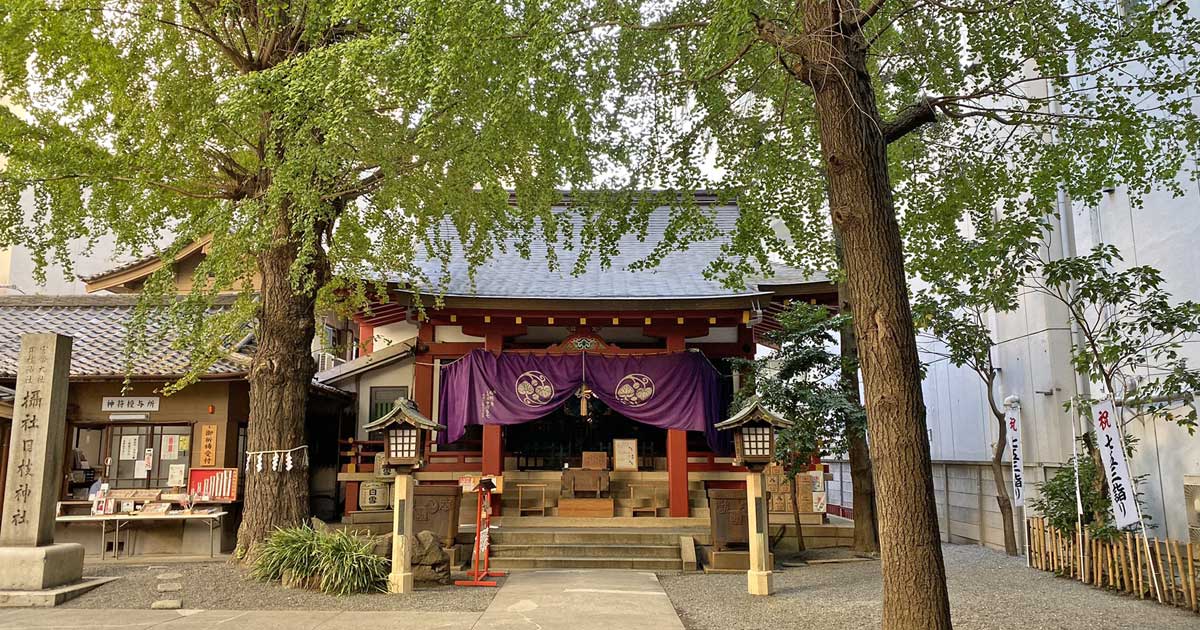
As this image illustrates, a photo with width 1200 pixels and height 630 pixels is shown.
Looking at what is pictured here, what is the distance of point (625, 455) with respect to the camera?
1401 centimetres

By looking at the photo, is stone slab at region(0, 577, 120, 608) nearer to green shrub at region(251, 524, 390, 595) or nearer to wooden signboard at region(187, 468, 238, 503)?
green shrub at region(251, 524, 390, 595)

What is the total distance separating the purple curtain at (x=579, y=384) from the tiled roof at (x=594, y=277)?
3.60 feet

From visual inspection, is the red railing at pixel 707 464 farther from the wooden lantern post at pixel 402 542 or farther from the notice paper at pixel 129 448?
the notice paper at pixel 129 448

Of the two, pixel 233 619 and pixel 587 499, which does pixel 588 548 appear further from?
pixel 233 619

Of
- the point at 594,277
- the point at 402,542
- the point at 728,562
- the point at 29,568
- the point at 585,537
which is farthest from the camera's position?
the point at 594,277

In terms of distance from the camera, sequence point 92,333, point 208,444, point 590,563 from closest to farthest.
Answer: point 590,563, point 208,444, point 92,333

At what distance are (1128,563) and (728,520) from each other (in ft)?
15.0

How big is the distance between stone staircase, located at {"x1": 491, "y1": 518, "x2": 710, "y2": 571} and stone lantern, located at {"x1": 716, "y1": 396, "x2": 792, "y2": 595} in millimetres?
1735

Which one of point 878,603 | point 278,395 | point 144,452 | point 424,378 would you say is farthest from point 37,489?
point 878,603

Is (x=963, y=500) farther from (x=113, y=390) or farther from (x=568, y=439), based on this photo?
(x=113, y=390)

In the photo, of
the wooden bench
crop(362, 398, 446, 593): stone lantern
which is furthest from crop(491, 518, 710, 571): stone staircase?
crop(362, 398, 446, 593): stone lantern

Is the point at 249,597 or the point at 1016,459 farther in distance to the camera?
the point at 1016,459

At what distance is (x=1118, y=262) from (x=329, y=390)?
12.6 metres

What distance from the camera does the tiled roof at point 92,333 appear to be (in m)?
11.7
